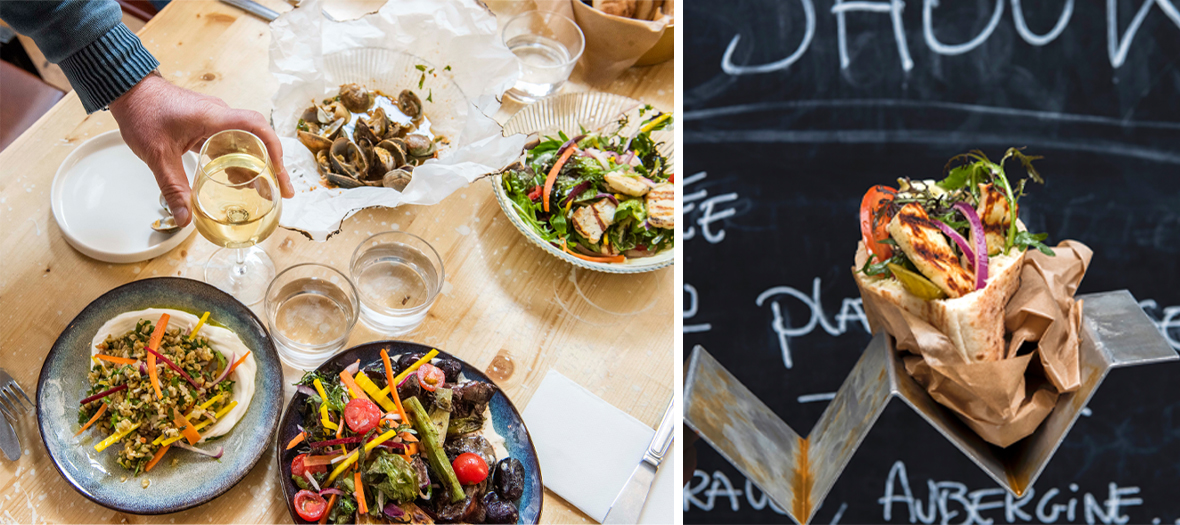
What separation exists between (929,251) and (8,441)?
1.36m

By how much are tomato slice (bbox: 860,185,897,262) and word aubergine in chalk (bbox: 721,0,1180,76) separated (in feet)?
1.45

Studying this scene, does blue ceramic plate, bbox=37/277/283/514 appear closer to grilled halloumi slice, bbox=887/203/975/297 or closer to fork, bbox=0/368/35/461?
fork, bbox=0/368/35/461

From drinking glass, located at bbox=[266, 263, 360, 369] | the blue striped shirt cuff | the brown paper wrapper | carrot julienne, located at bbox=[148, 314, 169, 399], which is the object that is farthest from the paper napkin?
the blue striped shirt cuff

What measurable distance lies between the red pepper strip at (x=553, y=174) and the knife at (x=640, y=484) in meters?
0.48

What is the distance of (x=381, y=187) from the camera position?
1.27 metres

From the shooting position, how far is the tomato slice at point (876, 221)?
117cm

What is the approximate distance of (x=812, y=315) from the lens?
1.68m

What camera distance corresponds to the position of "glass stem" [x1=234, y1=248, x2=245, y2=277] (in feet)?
3.99

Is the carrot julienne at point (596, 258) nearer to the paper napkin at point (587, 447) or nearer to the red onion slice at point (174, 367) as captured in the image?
the paper napkin at point (587, 447)

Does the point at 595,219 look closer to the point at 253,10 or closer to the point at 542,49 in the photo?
the point at 542,49

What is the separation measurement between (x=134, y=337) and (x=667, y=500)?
0.86m

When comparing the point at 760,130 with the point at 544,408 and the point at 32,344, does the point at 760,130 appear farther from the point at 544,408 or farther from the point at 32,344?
the point at 32,344

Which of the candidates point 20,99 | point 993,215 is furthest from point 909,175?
point 20,99

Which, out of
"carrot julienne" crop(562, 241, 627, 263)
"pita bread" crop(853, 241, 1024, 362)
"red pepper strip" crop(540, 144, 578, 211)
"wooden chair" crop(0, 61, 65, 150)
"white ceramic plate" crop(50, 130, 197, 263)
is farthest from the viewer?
"wooden chair" crop(0, 61, 65, 150)
